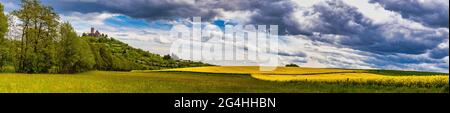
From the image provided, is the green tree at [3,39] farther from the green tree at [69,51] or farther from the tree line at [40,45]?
the green tree at [69,51]

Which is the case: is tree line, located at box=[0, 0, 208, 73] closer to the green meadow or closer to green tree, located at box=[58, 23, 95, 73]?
green tree, located at box=[58, 23, 95, 73]

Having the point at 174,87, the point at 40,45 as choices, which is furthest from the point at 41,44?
the point at 174,87

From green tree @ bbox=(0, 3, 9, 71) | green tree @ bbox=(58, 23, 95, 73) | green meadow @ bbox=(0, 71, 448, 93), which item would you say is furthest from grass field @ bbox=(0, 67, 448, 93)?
green tree @ bbox=(58, 23, 95, 73)

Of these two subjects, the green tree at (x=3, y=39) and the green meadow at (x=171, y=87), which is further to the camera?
the green tree at (x=3, y=39)

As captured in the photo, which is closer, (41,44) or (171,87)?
(171,87)

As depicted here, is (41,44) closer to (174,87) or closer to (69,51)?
(69,51)

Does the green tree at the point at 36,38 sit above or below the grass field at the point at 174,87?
above

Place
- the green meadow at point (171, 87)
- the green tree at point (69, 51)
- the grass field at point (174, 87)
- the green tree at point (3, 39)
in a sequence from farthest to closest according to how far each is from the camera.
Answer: the green tree at point (69, 51) → the green tree at point (3, 39) → the grass field at point (174, 87) → the green meadow at point (171, 87)

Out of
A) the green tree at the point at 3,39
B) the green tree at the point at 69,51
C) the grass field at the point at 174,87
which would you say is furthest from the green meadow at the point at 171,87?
the green tree at the point at 69,51

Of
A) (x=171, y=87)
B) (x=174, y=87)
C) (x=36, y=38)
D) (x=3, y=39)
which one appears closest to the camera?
(x=171, y=87)
